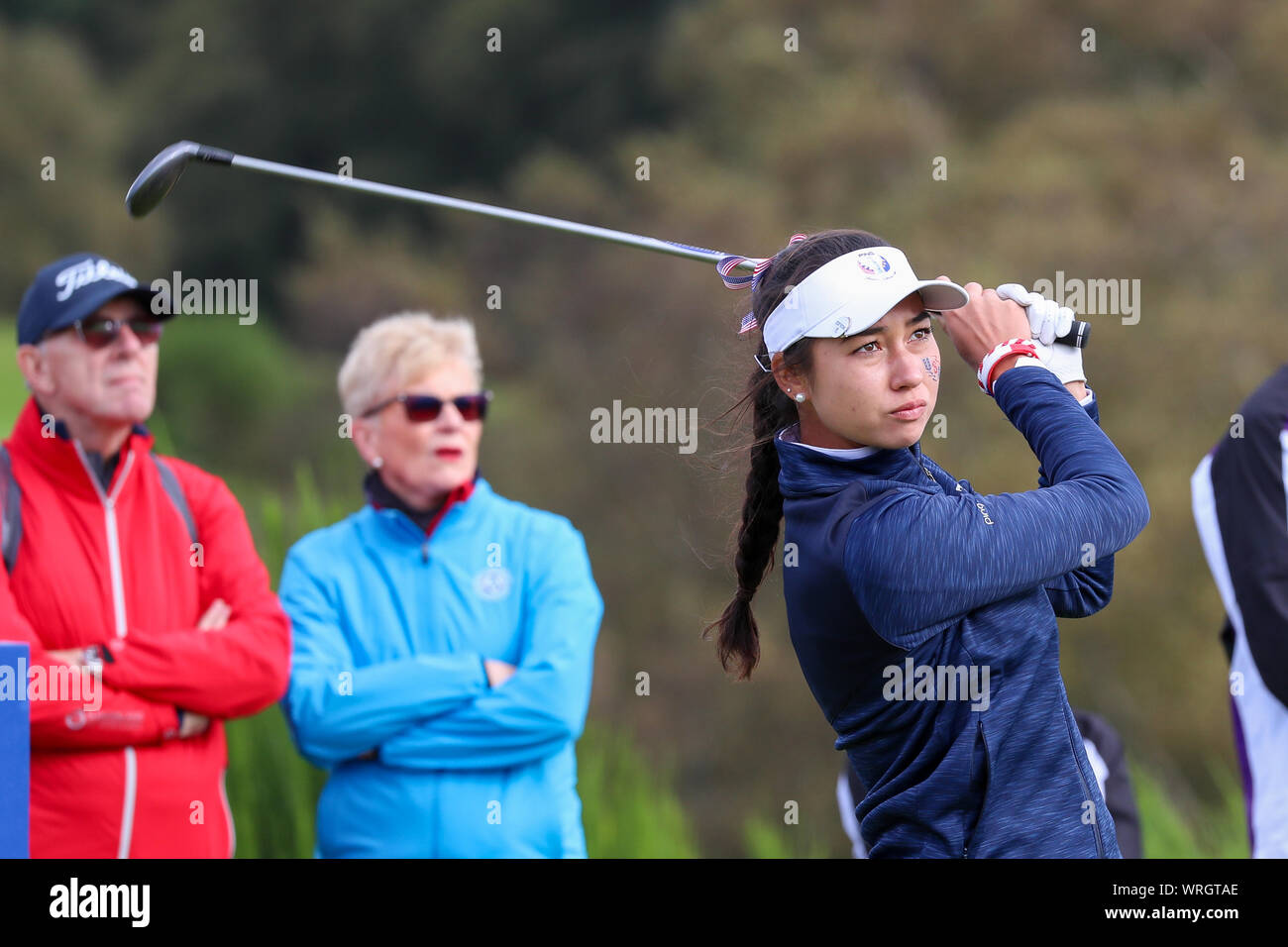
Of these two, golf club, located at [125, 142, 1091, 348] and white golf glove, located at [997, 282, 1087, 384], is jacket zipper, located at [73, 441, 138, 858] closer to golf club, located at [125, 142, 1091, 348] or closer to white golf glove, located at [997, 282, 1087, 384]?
golf club, located at [125, 142, 1091, 348]

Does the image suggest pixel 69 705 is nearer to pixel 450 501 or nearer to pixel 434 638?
pixel 434 638

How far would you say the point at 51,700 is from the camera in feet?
11.2

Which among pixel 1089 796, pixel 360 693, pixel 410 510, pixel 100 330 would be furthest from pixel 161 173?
pixel 1089 796

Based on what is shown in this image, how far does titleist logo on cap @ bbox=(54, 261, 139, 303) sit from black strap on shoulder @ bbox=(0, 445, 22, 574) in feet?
1.54

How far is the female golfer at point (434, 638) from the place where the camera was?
12.6 feet

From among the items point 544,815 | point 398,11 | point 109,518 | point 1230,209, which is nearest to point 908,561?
point 544,815

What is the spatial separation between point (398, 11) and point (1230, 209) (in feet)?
39.4

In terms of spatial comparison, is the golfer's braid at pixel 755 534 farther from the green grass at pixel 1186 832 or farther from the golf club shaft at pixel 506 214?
the green grass at pixel 1186 832

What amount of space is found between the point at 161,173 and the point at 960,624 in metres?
1.99

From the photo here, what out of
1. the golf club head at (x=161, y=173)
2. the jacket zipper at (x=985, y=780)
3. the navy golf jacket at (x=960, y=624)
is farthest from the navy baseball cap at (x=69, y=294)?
the jacket zipper at (x=985, y=780)

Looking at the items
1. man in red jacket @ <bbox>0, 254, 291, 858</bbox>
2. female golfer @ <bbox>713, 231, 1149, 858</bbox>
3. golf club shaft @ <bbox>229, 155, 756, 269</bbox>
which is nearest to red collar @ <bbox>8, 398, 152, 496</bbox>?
man in red jacket @ <bbox>0, 254, 291, 858</bbox>

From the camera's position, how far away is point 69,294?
3.82 meters

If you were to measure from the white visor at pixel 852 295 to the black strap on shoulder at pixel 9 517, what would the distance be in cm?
207

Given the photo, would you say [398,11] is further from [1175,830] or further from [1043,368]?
[1043,368]
